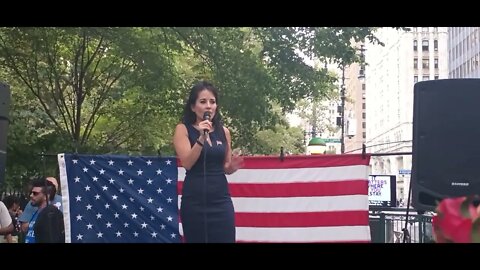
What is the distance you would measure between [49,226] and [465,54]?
167 feet

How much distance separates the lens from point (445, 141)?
367 cm

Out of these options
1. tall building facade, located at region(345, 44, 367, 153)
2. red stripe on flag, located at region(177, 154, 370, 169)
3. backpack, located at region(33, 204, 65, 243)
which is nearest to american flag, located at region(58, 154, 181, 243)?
backpack, located at region(33, 204, 65, 243)

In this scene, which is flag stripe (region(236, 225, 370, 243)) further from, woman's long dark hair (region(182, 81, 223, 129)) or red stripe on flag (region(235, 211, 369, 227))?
woman's long dark hair (region(182, 81, 223, 129))

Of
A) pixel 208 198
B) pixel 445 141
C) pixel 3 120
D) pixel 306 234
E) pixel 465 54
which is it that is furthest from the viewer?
pixel 465 54

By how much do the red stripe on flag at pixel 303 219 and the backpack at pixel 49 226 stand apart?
1.22 metres

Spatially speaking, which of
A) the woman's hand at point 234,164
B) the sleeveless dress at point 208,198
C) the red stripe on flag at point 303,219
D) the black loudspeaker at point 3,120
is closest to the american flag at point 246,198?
the red stripe on flag at point 303,219

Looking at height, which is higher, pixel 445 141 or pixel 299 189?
pixel 445 141

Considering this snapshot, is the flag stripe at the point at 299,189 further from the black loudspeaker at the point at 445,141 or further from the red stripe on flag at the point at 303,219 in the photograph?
the black loudspeaker at the point at 445,141

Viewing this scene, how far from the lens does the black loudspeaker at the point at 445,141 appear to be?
11.9ft

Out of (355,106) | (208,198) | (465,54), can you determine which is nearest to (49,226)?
(208,198)

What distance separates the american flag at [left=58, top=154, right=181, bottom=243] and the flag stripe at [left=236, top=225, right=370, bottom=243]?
1.65 ft

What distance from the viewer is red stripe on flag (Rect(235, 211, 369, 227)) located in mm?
4125

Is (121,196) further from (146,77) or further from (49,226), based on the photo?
(146,77)

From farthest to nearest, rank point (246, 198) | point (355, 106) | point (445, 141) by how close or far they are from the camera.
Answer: point (355, 106) < point (246, 198) < point (445, 141)
